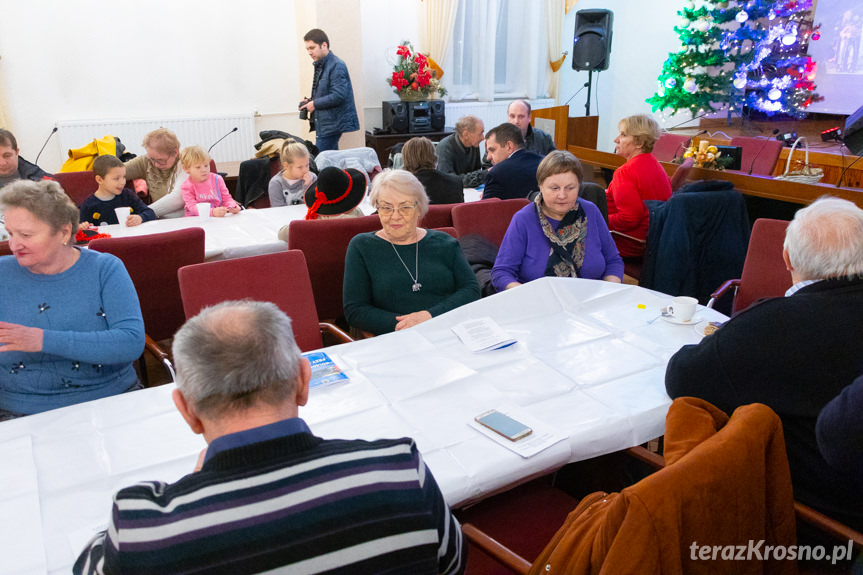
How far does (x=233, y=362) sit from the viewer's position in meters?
1.04

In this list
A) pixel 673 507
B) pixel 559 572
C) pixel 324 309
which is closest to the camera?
pixel 673 507

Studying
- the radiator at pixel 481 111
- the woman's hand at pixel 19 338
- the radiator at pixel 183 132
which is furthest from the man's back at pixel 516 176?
the radiator at pixel 481 111

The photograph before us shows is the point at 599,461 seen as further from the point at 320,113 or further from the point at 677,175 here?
the point at 320,113

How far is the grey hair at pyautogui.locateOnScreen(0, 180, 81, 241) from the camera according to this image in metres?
1.95

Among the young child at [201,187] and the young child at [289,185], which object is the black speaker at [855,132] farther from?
the young child at [201,187]

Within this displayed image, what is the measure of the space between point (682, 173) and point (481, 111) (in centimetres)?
430

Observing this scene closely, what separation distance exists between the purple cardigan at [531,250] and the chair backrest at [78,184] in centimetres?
273

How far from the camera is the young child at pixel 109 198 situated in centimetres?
358

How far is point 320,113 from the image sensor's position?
652 centimetres

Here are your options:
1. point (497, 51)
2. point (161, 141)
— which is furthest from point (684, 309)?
point (497, 51)

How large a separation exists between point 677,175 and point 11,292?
4.34 metres

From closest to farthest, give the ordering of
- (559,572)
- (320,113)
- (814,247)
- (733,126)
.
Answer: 1. (559,572)
2. (814,247)
3. (320,113)
4. (733,126)

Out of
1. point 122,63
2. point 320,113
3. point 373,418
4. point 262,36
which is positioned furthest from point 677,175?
point 122,63

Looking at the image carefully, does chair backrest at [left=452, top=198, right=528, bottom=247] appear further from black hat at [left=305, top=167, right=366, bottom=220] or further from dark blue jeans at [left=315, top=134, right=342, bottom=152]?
dark blue jeans at [left=315, top=134, right=342, bottom=152]
